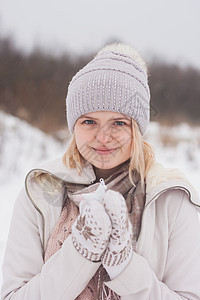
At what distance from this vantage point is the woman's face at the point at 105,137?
1.08m

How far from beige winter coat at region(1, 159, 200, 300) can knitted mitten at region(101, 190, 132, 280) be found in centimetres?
4

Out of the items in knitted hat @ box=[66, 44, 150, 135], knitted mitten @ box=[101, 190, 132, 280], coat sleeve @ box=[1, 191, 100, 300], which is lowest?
coat sleeve @ box=[1, 191, 100, 300]

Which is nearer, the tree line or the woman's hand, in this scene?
the woman's hand

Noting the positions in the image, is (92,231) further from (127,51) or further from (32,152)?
(32,152)

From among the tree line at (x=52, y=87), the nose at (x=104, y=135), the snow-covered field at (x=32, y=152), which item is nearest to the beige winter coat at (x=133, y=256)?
the nose at (x=104, y=135)

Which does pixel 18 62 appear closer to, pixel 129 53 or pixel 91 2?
pixel 91 2

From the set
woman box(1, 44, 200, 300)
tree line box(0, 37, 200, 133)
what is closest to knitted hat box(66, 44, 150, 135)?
woman box(1, 44, 200, 300)

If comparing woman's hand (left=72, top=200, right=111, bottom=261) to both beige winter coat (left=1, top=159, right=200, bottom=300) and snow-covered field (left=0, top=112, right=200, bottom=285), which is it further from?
snow-covered field (left=0, top=112, right=200, bottom=285)

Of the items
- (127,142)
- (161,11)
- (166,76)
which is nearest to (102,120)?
(127,142)

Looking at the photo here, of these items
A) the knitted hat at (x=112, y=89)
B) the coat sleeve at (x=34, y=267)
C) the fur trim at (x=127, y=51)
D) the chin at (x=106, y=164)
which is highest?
the fur trim at (x=127, y=51)

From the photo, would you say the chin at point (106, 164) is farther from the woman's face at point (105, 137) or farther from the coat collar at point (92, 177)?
the coat collar at point (92, 177)

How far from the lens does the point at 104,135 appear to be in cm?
107

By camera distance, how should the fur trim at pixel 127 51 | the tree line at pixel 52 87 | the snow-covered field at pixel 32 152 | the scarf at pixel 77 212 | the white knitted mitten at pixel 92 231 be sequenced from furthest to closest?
the tree line at pixel 52 87 → the snow-covered field at pixel 32 152 → the fur trim at pixel 127 51 → the scarf at pixel 77 212 → the white knitted mitten at pixel 92 231

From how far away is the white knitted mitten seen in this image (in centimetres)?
86
